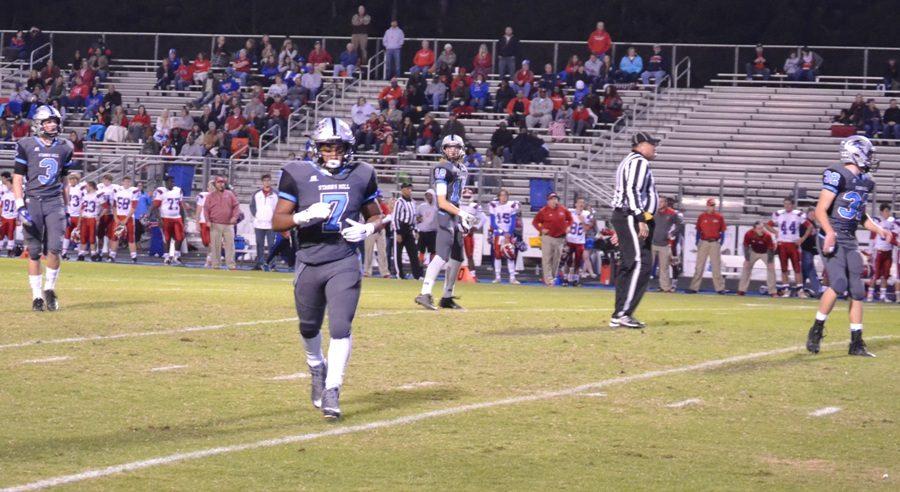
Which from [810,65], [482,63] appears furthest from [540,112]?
[810,65]

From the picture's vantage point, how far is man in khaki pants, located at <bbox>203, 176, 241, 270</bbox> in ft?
86.6

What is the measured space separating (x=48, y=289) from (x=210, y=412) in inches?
235

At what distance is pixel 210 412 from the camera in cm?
842

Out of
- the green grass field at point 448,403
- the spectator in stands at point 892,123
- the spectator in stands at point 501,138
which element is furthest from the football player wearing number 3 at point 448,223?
the spectator in stands at point 892,123

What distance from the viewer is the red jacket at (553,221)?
25453mm

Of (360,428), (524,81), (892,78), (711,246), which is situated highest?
(892,78)

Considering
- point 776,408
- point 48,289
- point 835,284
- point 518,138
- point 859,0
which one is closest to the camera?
point 776,408

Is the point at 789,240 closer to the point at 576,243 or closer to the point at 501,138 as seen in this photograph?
the point at 576,243

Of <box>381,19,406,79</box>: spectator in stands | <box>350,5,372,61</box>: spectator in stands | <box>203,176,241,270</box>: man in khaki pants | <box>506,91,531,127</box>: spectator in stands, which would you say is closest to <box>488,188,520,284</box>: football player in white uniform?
<box>203,176,241,270</box>: man in khaki pants

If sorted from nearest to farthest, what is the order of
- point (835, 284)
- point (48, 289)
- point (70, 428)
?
point (70, 428), point (835, 284), point (48, 289)

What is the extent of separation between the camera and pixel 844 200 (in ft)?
38.0

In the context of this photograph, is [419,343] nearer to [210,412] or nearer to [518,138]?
[210,412]

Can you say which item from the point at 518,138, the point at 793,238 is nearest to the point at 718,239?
the point at 793,238

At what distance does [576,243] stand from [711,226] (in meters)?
2.41
